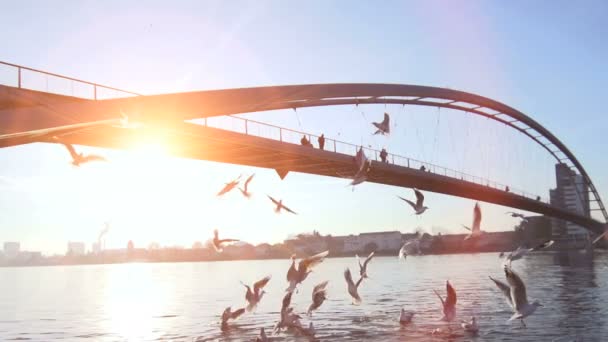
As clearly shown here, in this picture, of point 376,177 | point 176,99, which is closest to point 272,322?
point 176,99

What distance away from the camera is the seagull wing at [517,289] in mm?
9070

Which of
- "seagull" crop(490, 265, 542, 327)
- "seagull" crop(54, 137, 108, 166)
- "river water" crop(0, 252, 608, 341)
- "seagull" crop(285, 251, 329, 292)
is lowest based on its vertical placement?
"river water" crop(0, 252, 608, 341)

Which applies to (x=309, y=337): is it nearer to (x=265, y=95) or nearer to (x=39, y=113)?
(x=265, y=95)

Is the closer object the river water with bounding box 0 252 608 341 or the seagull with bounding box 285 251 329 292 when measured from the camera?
the seagull with bounding box 285 251 329 292

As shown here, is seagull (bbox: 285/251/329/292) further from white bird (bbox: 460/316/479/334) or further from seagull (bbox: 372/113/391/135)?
white bird (bbox: 460/316/479/334)

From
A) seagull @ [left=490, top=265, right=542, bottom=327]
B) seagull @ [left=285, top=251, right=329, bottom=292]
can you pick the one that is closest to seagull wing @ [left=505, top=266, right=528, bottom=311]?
seagull @ [left=490, top=265, right=542, bottom=327]

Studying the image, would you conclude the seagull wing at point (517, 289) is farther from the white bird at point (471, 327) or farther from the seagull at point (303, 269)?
the white bird at point (471, 327)

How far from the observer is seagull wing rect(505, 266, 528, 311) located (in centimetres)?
907

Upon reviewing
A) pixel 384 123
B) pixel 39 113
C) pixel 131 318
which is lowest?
pixel 131 318

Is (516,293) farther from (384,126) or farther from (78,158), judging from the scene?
(78,158)

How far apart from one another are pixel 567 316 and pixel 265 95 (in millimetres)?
14064

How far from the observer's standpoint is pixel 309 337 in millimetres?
22078

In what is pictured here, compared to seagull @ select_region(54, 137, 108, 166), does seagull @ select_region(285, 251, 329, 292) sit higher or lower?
lower

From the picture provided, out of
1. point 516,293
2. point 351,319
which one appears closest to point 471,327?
point 351,319
